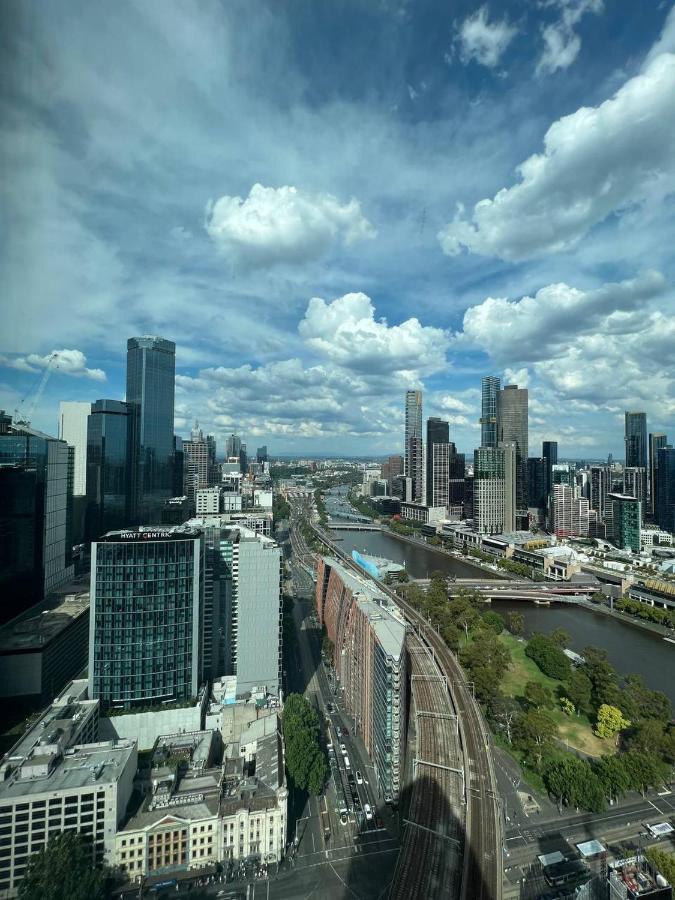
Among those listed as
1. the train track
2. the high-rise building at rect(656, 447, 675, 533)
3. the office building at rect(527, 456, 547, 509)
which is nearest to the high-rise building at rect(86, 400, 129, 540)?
the train track

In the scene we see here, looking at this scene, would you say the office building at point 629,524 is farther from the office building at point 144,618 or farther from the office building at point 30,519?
the office building at point 30,519

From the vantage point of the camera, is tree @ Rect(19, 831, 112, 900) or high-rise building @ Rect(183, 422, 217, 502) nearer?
tree @ Rect(19, 831, 112, 900)

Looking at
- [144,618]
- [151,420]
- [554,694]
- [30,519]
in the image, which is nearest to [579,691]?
[554,694]

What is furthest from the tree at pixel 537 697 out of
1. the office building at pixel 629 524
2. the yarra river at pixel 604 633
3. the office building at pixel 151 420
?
the office building at pixel 151 420

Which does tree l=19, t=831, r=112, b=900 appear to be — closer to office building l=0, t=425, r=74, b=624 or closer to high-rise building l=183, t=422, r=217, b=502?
office building l=0, t=425, r=74, b=624

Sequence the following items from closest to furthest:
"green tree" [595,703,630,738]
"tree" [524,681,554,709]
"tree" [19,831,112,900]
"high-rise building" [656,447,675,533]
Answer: "tree" [19,831,112,900] < "green tree" [595,703,630,738] < "tree" [524,681,554,709] < "high-rise building" [656,447,675,533]

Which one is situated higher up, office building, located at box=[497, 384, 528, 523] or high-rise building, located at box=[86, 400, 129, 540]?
office building, located at box=[497, 384, 528, 523]

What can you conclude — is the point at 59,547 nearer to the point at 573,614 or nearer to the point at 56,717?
the point at 56,717

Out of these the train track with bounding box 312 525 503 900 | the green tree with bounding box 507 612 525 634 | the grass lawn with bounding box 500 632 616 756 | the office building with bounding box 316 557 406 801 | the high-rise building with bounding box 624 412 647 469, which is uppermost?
the high-rise building with bounding box 624 412 647 469

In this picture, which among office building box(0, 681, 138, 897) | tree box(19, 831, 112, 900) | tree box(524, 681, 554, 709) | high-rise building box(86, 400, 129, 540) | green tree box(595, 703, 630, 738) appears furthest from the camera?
high-rise building box(86, 400, 129, 540)
